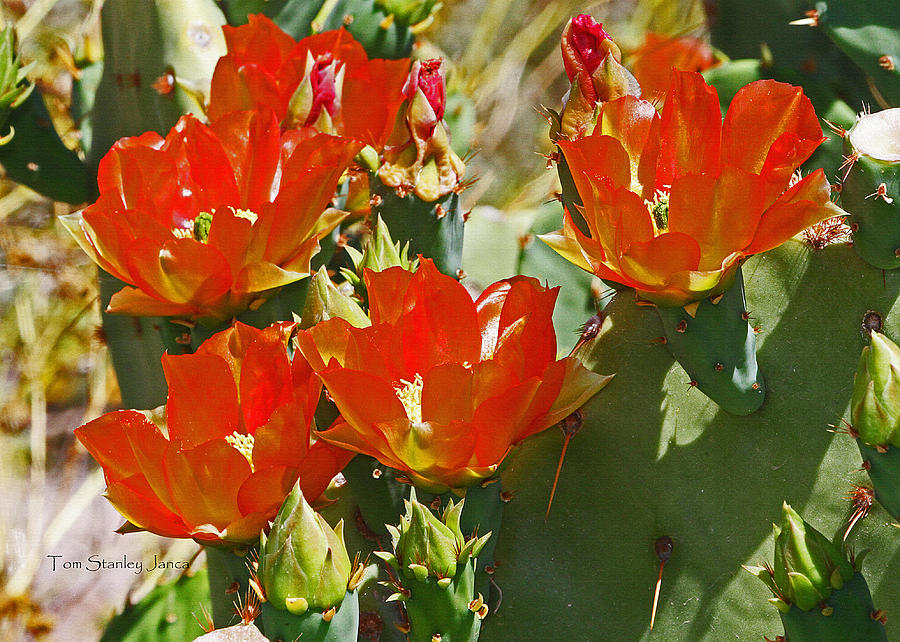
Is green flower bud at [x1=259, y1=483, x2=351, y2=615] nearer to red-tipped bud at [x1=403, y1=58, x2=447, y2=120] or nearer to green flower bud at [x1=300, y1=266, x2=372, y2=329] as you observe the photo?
green flower bud at [x1=300, y1=266, x2=372, y2=329]

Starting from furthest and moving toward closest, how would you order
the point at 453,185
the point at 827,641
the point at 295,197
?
1. the point at 453,185
2. the point at 295,197
3. the point at 827,641

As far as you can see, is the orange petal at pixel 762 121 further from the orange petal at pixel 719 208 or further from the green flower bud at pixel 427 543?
the green flower bud at pixel 427 543

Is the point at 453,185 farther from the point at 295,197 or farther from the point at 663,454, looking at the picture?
the point at 663,454

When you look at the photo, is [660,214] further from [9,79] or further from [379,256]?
[9,79]

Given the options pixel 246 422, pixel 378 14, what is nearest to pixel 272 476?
pixel 246 422

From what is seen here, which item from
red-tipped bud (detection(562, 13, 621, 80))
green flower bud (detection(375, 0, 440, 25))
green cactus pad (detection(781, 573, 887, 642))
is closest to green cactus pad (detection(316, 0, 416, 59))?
green flower bud (detection(375, 0, 440, 25))

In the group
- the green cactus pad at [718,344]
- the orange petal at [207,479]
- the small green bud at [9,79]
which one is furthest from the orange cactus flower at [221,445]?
the small green bud at [9,79]

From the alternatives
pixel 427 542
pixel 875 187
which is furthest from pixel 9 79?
pixel 875 187
